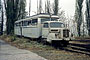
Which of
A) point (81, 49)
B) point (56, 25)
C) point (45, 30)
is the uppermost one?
point (56, 25)

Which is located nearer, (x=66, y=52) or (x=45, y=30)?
(x=66, y=52)

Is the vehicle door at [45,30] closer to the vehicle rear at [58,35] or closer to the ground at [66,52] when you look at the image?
the vehicle rear at [58,35]

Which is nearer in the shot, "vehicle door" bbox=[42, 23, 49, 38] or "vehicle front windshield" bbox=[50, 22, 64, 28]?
"vehicle door" bbox=[42, 23, 49, 38]

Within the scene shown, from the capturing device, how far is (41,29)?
857 inches

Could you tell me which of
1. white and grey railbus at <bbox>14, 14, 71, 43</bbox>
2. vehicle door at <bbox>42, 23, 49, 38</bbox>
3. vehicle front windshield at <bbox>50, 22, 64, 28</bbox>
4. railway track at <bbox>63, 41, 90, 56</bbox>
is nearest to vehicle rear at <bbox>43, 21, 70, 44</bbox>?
white and grey railbus at <bbox>14, 14, 71, 43</bbox>

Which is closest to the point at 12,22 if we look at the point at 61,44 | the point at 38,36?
the point at 38,36

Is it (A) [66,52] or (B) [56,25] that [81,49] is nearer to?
(A) [66,52]

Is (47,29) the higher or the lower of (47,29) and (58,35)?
the higher

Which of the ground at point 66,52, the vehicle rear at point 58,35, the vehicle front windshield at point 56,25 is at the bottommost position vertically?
the ground at point 66,52

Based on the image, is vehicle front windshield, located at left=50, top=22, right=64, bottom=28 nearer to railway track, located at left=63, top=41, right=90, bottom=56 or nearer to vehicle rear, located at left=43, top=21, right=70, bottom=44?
vehicle rear, located at left=43, top=21, right=70, bottom=44

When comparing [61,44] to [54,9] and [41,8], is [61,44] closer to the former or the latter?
[54,9]

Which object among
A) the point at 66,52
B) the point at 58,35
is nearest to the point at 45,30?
the point at 58,35

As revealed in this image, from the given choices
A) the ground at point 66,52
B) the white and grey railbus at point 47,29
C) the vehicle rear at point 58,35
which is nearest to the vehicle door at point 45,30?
the white and grey railbus at point 47,29

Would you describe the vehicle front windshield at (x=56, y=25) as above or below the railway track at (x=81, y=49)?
above
